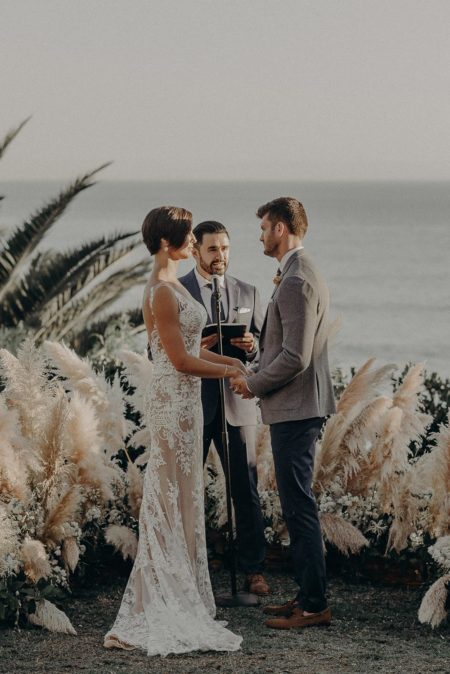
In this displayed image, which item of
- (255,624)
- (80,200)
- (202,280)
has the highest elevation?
(80,200)

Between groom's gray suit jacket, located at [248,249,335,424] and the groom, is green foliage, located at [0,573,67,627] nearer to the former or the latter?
the groom

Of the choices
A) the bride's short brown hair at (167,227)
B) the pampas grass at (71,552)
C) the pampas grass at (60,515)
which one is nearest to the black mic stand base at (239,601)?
the pampas grass at (71,552)

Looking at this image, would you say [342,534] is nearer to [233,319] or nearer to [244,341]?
[244,341]

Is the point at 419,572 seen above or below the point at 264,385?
below

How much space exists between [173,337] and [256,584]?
158 centimetres

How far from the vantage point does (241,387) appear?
5367 mm

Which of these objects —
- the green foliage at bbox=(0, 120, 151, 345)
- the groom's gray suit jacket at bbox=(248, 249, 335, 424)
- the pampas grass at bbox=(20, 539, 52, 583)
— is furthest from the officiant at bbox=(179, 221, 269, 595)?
the green foliage at bbox=(0, 120, 151, 345)

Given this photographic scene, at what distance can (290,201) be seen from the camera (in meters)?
5.25

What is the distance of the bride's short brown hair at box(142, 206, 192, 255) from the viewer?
5125mm

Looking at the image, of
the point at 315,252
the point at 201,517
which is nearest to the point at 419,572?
the point at 201,517

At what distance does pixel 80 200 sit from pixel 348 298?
9971 centimetres

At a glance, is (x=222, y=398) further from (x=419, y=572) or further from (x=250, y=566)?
(x=419, y=572)

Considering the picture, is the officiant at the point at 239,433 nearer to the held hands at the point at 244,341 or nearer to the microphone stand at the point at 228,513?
the held hands at the point at 244,341

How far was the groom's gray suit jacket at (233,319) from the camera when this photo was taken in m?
5.85
